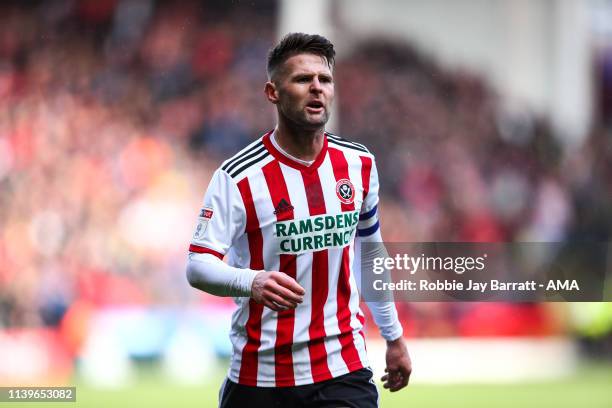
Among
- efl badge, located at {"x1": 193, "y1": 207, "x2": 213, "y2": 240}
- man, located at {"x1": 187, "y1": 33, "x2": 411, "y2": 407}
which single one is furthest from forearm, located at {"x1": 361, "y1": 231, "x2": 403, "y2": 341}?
efl badge, located at {"x1": 193, "y1": 207, "x2": 213, "y2": 240}

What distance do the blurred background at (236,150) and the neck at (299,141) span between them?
461 centimetres

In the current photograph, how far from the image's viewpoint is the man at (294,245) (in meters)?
3.23

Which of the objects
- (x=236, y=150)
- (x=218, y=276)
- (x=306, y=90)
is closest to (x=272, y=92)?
(x=306, y=90)

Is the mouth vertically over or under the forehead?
under

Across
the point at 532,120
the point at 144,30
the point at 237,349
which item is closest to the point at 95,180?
the point at 144,30

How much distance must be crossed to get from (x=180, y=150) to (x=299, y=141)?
25.1 ft

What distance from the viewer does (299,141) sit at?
11.0 feet

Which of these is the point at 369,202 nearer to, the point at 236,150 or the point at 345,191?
the point at 345,191

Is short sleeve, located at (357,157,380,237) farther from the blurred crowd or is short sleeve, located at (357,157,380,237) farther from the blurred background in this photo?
the blurred crowd

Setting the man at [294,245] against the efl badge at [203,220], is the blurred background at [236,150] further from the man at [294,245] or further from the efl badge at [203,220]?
the efl badge at [203,220]

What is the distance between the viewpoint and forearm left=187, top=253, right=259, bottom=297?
3.01 metres

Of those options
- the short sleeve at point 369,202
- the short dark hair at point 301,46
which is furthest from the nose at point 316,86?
the short sleeve at point 369,202

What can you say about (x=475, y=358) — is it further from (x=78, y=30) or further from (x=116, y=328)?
(x=78, y=30)

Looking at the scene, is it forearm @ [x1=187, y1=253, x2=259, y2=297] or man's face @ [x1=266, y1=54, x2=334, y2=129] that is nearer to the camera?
forearm @ [x1=187, y1=253, x2=259, y2=297]
